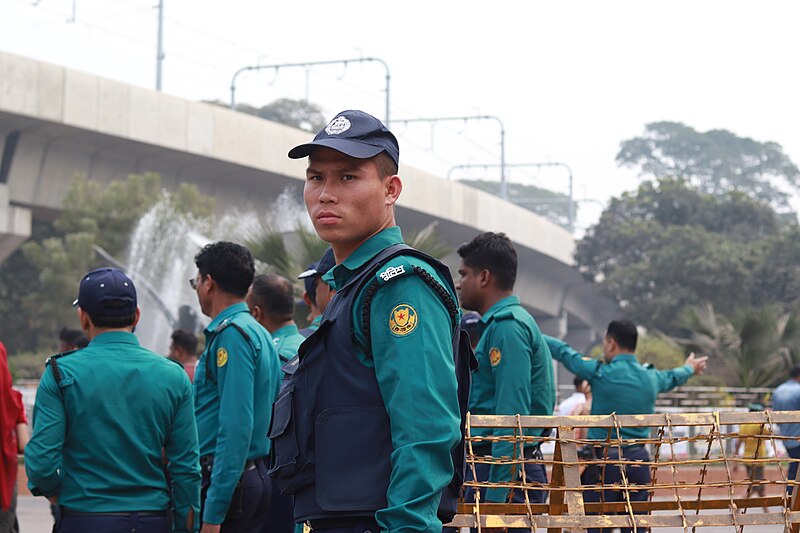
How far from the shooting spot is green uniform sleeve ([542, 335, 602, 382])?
787 cm

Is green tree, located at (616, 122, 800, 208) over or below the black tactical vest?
over

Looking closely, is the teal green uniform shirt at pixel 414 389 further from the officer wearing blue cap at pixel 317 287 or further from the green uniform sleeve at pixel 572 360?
the green uniform sleeve at pixel 572 360

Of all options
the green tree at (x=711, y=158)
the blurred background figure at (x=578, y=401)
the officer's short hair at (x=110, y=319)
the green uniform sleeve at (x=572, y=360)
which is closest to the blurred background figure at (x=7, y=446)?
the officer's short hair at (x=110, y=319)

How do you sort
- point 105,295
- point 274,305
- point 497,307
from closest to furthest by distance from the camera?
point 105,295 < point 497,307 < point 274,305

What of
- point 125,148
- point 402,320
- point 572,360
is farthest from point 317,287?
point 125,148

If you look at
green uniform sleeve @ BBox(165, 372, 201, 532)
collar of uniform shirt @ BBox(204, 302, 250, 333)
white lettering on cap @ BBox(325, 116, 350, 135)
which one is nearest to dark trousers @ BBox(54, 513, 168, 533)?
green uniform sleeve @ BBox(165, 372, 201, 532)

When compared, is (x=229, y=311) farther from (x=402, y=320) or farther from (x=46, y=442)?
(x=402, y=320)

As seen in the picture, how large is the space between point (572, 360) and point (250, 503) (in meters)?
3.30

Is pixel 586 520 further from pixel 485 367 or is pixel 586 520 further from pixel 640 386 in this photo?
pixel 640 386

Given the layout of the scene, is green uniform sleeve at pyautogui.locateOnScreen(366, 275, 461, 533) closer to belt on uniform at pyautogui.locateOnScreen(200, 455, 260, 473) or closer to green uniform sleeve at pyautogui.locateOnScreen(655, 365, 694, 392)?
belt on uniform at pyautogui.locateOnScreen(200, 455, 260, 473)

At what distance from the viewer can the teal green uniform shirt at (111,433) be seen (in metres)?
4.46

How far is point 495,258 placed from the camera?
6.13 meters

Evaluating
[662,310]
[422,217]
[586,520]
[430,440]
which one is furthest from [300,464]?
[662,310]

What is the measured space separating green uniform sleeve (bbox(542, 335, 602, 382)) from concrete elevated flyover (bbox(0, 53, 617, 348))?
72.6 ft
